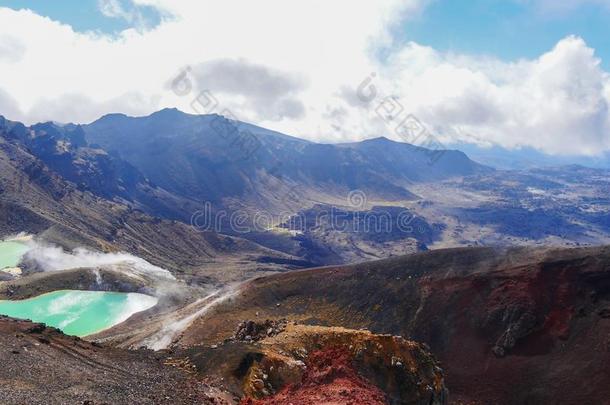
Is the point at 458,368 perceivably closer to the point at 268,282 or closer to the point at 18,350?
the point at 268,282

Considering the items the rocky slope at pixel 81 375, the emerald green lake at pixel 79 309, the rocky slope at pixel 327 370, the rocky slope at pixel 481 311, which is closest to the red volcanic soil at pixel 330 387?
the rocky slope at pixel 327 370

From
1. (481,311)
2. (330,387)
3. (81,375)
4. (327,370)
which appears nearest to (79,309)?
(481,311)

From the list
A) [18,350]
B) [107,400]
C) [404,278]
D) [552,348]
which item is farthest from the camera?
[404,278]

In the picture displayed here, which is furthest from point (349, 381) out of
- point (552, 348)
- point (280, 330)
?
point (552, 348)

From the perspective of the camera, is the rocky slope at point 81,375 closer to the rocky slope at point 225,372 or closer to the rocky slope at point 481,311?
the rocky slope at point 225,372

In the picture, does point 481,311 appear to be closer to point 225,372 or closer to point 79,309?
point 225,372

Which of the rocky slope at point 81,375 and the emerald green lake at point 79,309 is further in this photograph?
the emerald green lake at point 79,309
